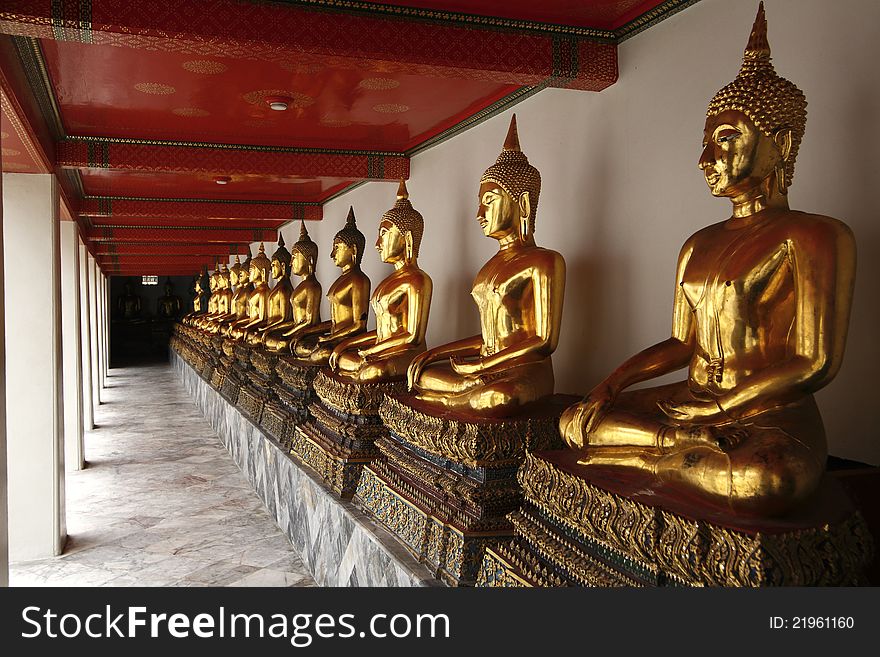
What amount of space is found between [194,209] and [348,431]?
5104 mm

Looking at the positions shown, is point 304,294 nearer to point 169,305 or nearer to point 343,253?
point 343,253

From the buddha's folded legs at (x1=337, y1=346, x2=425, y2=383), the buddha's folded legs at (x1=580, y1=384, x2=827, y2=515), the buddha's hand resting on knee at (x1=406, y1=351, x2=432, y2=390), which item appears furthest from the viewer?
the buddha's folded legs at (x1=337, y1=346, x2=425, y2=383)

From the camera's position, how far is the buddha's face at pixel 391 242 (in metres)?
4.53

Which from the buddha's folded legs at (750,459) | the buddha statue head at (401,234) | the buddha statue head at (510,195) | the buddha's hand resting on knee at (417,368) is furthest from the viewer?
the buddha statue head at (401,234)

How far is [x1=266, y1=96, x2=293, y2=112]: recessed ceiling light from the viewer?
13.8ft

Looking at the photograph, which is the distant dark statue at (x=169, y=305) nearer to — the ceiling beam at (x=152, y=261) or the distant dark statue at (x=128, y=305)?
the distant dark statue at (x=128, y=305)

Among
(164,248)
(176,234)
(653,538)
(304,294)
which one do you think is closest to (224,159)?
(304,294)

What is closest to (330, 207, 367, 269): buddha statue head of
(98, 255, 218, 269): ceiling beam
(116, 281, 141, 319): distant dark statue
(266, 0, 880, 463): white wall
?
(266, 0, 880, 463): white wall

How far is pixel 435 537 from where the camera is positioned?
287 cm

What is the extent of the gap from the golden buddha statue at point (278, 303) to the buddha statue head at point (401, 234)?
2902 millimetres

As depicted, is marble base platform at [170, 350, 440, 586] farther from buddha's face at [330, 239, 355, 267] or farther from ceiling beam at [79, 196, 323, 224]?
ceiling beam at [79, 196, 323, 224]

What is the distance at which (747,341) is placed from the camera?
2107mm

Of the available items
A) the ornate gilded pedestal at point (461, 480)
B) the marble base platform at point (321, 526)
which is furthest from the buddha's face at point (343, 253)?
the ornate gilded pedestal at point (461, 480)

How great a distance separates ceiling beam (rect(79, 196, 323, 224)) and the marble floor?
2.60 meters
